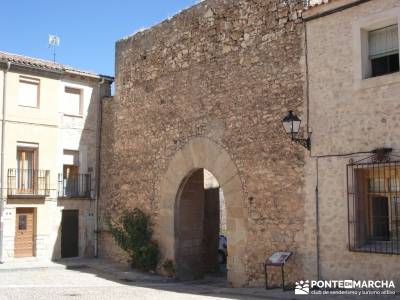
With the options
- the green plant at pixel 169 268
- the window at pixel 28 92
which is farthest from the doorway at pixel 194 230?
the window at pixel 28 92

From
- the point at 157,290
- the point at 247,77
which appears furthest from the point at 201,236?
the point at 247,77

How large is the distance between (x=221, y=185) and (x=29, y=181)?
6.72m

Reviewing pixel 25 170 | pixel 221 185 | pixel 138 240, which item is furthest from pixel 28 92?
pixel 221 185

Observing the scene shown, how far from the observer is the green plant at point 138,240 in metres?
12.9

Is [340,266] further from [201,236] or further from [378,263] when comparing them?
[201,236]

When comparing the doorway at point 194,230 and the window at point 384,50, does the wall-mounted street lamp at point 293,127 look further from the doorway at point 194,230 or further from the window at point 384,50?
the doorway at point 194,230

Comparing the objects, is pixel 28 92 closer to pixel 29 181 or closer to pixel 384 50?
pixel 29 181

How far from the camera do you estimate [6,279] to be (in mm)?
11789

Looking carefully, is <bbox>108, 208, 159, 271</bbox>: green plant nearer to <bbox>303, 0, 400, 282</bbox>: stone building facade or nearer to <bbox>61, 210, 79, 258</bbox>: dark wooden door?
<bbox>61, 210, 79, 258</bbox>: dark wooden door

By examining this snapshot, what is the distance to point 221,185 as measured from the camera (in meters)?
11.2

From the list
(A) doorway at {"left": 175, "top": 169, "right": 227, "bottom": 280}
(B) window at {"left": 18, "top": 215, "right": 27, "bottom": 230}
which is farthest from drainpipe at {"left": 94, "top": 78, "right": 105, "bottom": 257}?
(A) doorway at {"left": 175, "top": 169, "right": 227, "bottom": 280}

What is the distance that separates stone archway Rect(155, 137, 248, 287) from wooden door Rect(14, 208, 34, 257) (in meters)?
4.43

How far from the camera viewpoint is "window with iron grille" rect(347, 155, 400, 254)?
8.25 metres

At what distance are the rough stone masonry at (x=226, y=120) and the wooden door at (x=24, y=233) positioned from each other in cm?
253
